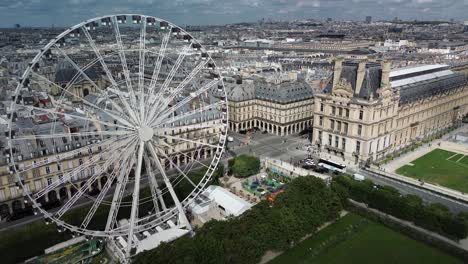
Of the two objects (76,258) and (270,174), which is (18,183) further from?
(270,174)

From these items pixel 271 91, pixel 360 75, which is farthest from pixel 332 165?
pixel 271 91

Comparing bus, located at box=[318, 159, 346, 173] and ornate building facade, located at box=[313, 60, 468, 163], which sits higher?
ornate building facade, located at box=[313, 60, 468, 163]

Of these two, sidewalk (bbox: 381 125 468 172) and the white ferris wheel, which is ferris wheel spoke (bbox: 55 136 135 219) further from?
sidewalk (bbox: 381 125 468 172)

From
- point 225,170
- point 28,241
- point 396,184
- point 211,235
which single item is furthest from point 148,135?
point 396,184

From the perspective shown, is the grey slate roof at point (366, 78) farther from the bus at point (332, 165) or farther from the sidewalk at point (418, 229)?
the sidewalk at point (418, 229)

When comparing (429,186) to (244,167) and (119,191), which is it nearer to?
→ (244,167)

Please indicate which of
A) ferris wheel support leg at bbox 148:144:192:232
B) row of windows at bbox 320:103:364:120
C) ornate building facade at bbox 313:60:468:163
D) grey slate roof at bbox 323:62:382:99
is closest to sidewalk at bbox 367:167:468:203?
ornate building facade at bbox 313:60:468:163
